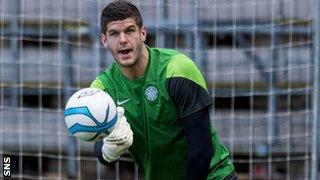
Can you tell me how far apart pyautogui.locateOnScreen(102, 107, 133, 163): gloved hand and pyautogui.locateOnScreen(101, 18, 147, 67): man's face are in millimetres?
253

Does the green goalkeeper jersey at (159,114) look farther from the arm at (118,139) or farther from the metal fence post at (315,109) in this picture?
the metal fence post at (315,109)

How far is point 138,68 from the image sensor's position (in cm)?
497

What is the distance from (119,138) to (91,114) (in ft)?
0.65

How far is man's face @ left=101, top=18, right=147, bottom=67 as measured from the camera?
4836mm

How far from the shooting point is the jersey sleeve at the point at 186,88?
4.80m

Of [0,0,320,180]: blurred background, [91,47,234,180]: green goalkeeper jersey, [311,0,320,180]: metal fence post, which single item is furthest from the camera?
[0,0,320,180]: blurred background

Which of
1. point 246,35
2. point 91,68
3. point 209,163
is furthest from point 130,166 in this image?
point 209,163

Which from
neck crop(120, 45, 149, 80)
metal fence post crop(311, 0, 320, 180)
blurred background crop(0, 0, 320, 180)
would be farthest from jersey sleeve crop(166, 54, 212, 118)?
blurred background crop(0, 0, 320, 180)

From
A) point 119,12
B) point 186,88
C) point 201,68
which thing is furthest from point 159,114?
point 201,68

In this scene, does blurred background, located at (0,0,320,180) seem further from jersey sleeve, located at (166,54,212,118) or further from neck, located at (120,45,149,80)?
jersey sleeve, located at (166,54,212,118)

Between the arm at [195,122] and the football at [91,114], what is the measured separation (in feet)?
1.12

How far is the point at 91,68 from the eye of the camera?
8.18 m

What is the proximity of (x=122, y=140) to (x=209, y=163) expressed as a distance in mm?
446

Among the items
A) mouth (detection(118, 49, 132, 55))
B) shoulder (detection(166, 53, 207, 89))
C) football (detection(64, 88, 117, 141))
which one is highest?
mouth (detection(118, 49, 132, 55))
